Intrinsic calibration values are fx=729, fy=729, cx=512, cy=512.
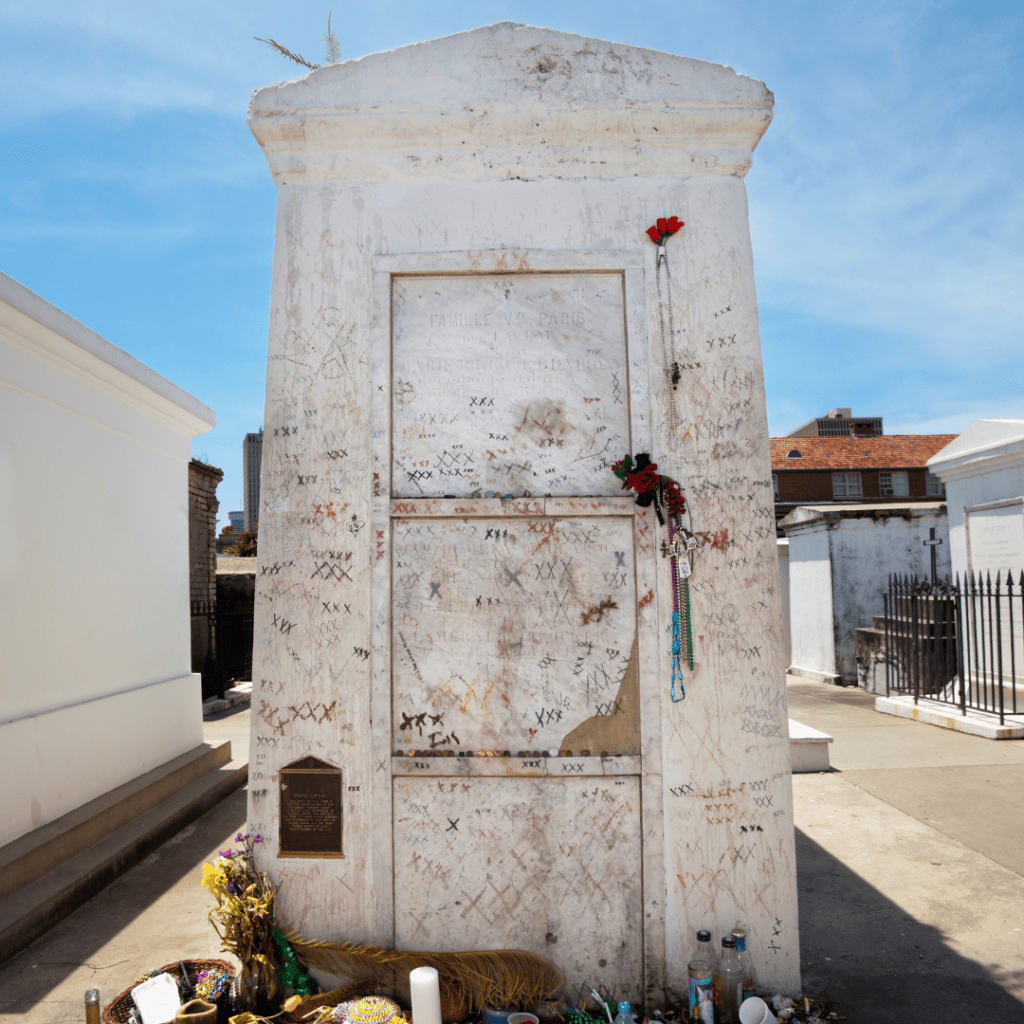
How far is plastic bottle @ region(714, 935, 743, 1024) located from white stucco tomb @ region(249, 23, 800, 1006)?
0.48ft

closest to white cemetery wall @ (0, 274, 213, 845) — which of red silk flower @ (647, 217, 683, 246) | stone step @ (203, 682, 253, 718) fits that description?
stone step @ (203, 682, 253, 718)

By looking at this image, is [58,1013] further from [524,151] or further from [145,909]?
[524,151]

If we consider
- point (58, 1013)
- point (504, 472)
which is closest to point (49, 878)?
point (58, 1013)

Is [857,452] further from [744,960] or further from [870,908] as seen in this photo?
[744,960]

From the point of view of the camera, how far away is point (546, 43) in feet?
11.7

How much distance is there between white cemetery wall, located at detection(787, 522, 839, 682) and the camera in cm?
1325

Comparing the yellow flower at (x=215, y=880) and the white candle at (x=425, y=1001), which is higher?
the yellow flower at (x=215, y=880)

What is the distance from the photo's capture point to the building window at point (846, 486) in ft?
116

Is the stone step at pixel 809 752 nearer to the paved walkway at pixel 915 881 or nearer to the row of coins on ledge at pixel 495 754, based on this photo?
the paved walkway at pixel 915 881

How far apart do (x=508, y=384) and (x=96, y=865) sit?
13.2 ft

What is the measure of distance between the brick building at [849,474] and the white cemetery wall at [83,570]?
31.8 m

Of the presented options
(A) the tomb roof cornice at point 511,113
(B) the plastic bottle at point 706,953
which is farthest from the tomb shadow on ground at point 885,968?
(A) the tomb roof cornice at point 511,113

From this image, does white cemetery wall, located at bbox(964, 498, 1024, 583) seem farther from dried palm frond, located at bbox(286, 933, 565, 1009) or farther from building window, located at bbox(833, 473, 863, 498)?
building window, located at bbox(833, 473, 863, 498)

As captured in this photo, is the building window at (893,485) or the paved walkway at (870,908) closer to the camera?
the paved walkway at (870,908)
